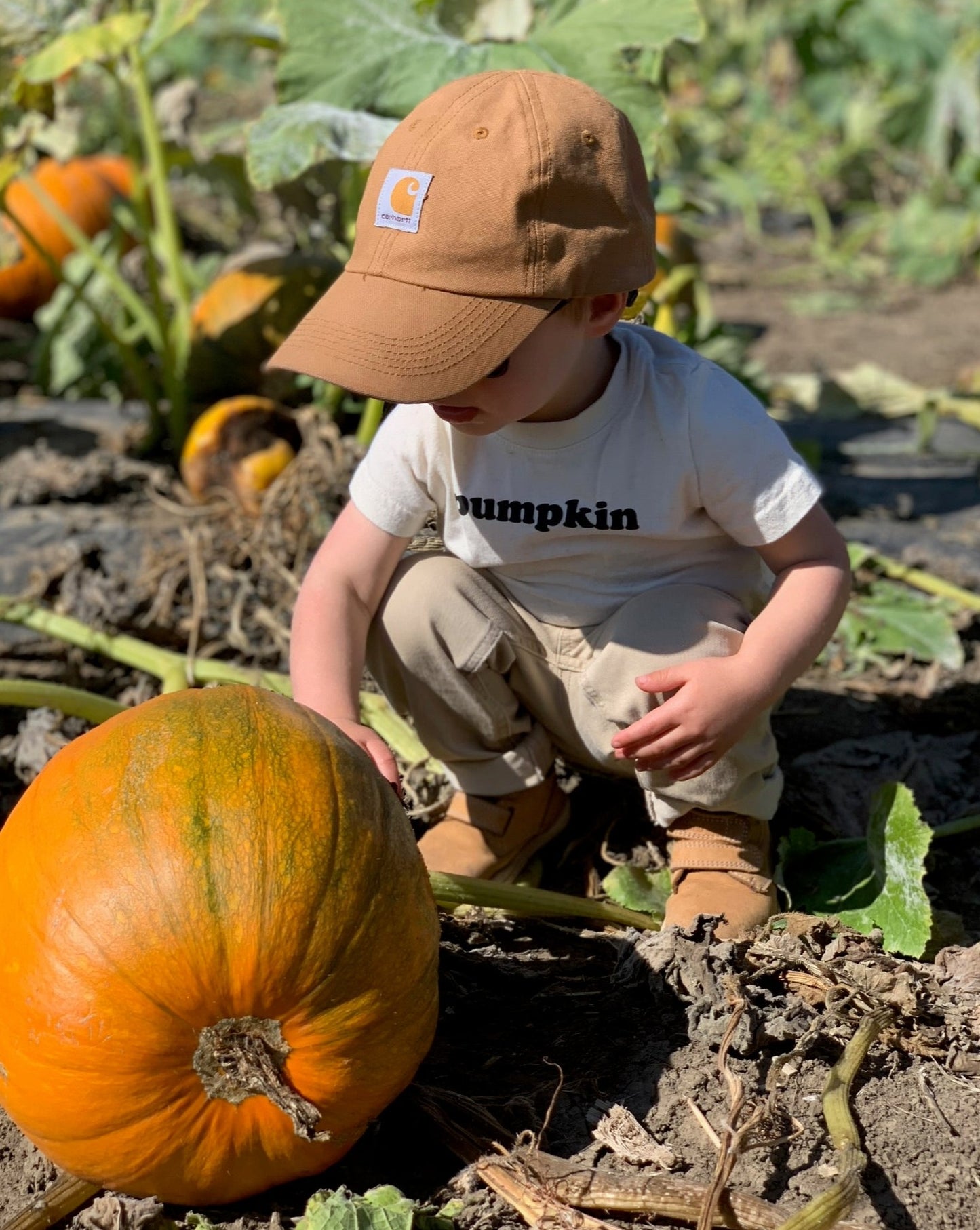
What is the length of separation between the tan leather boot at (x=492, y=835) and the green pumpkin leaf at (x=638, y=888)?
0.53ft

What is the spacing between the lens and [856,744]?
2.69 meters

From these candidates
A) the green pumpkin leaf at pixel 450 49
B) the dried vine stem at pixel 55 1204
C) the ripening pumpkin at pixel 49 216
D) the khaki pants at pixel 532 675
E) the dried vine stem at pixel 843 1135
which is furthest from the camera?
the ripening pumpkin at pixel 49 216

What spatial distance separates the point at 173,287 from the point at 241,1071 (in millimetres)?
3069

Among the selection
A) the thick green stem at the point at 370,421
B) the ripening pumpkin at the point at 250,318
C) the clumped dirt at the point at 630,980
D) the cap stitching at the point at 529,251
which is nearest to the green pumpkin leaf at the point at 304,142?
the thick green stem at the point at 370,421

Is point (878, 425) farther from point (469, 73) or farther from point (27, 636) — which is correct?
point (27, 636)

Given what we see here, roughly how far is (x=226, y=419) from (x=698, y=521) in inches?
74.6

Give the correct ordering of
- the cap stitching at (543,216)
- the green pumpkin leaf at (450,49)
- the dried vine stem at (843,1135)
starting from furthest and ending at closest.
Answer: the green pumpkin leaf at (450,49) < the cap stitching at (543,216) < the dried vine stem at (843,1135)

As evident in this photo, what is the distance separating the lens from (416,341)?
5.78ft

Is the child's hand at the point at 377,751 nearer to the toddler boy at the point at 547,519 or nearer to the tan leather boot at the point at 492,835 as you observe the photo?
the toddler boy at the point at 547,519

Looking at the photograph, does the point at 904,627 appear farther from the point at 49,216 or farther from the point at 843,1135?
the point at 49,216

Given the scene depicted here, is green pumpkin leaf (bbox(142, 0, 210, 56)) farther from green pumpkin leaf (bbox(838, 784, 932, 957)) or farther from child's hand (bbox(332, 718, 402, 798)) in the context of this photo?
green pumpkin leaf (bbox(838, 784, 932, 957))

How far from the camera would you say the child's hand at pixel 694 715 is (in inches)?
74.8

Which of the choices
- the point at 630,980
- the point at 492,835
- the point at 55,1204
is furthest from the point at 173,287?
the point at 55,1204

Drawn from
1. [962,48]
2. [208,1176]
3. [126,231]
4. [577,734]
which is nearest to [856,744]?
[577,734]
